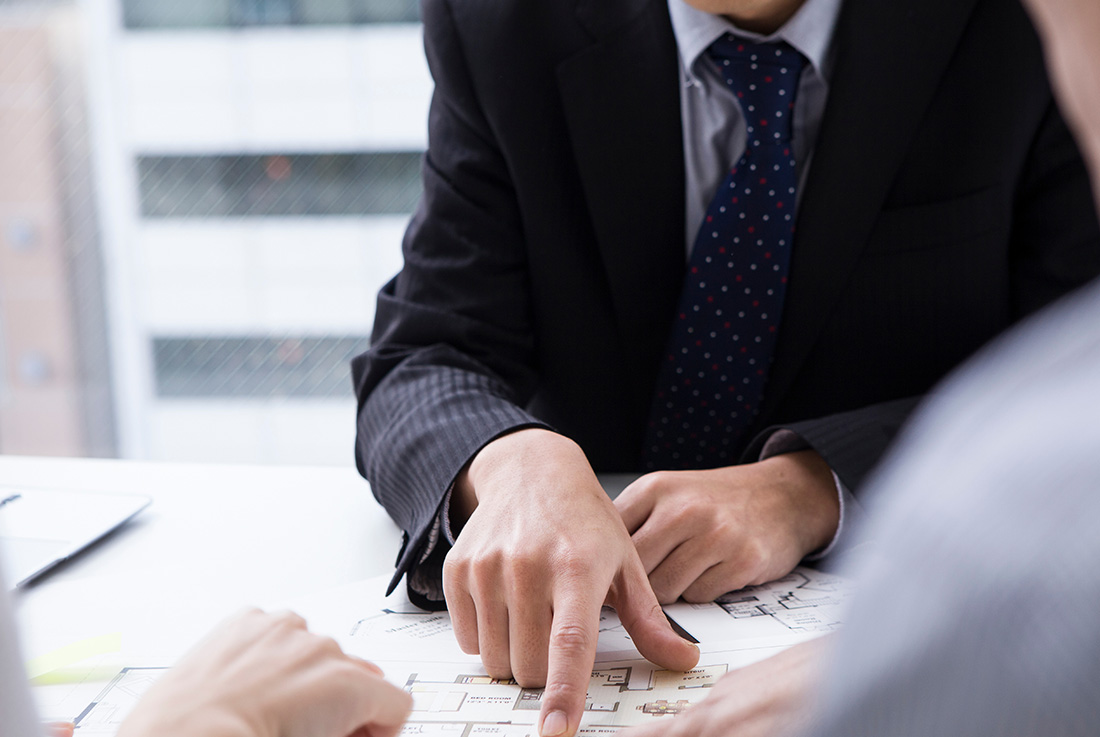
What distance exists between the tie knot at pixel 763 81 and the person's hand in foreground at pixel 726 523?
1.18 feet

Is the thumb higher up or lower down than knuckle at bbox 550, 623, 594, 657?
lower down

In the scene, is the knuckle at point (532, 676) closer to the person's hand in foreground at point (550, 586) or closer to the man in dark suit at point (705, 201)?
the person's hand in foreground at point (550, 586)

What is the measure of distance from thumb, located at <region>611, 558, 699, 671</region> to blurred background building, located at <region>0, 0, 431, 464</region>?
2527 millimetres

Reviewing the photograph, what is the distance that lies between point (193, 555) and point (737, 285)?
581mm

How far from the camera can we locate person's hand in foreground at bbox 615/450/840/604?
2.24ft

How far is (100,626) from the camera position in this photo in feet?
2.22

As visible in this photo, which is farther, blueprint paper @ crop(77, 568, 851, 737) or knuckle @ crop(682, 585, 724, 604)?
knuckle @ crop(682, 585, 724, 604)

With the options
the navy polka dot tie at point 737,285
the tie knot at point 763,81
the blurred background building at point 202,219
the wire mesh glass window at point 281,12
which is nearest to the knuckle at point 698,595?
the navy polka dot tie at point 737,285

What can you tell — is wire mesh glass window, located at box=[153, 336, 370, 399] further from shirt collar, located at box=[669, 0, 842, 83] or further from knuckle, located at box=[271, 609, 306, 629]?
knuckle, located at box=[271, 609, 306, 629]

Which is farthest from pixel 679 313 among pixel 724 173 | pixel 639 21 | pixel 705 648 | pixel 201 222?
pixel 201 222

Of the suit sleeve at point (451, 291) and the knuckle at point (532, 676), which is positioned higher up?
the suit sleeve at point (451, 291)

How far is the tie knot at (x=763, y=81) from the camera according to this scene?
37.5 inches

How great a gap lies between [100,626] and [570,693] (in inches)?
14.6

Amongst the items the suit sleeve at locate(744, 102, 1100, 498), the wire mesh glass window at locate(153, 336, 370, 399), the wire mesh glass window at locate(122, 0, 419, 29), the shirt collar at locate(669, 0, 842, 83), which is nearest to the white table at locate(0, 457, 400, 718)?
the suit sleeve at locate(744, 102, 1100, 498)
